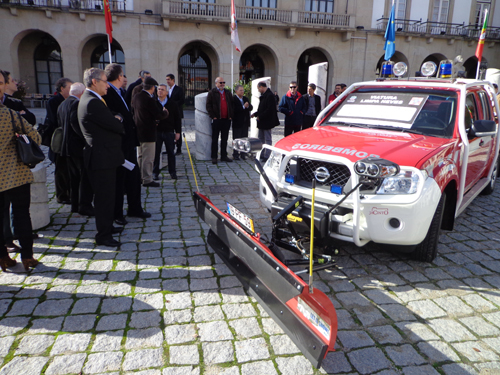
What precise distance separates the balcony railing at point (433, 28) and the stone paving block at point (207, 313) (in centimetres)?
2707

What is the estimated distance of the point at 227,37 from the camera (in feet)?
77.8

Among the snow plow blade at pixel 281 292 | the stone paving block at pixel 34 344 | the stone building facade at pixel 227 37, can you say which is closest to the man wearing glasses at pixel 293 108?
the snow plow blade at pixel 281 292

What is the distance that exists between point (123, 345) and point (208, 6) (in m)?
24.2

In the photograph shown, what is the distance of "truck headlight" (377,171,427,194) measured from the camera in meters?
3.30

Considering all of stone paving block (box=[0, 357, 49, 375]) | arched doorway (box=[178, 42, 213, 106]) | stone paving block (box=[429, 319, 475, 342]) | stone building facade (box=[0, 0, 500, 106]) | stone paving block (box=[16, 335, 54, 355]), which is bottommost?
stone paving block (box=[0, 357, 49, 375])

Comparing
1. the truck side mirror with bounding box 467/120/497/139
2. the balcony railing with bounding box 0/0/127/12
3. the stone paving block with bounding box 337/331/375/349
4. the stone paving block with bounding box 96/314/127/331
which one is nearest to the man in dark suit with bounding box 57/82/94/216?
the stone paving block with bounding box 96/314/127/331

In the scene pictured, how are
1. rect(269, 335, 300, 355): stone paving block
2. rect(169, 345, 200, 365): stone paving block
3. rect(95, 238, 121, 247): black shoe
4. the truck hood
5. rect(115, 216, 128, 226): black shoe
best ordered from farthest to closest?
rect(115, 216, 128, 226): black shoe → rect(95, 238, 121, 247): black shoe → the truck hood → rect(269, 335, 300, 355): stone paving block → rect(169, 345, 200, 365): stone paving block

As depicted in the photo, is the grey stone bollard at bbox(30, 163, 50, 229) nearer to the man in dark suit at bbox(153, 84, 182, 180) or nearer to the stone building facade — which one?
the man in dark suit at bbox(153, 84, 182, 180)

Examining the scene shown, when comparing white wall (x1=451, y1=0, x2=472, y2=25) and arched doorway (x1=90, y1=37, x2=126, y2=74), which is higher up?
white wall (x1=451, y1=0, x2=472, y2=25)

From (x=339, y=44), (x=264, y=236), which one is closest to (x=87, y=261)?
(x=264, y=236)

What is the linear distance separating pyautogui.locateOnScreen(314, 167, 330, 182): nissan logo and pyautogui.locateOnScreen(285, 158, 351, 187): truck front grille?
0.04m

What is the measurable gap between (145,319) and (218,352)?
0.75 metres

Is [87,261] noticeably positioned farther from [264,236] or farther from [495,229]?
[495,229]

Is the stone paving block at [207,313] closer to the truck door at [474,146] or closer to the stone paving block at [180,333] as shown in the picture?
the stone paving block at [180,333]
